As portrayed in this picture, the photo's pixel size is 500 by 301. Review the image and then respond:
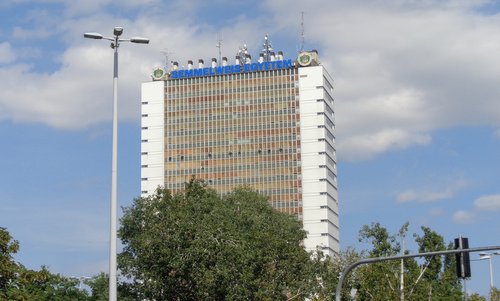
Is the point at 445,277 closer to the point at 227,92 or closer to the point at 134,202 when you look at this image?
the point at 134,202

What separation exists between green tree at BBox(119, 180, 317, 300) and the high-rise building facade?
300ft

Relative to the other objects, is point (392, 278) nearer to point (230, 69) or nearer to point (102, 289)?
point (102, 289)

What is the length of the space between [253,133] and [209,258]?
109m

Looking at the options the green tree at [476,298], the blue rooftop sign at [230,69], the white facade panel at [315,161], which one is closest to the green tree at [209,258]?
the green tree at [476,298]

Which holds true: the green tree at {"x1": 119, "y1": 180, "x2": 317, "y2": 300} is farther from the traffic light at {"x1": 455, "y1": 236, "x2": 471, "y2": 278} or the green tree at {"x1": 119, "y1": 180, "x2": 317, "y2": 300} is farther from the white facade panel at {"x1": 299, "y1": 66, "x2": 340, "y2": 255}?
the white facade panel at {"x1": 299, "y1": 66, "x2": 340, "y2": 255}

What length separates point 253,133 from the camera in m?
174

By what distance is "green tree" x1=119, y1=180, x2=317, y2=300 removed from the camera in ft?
214

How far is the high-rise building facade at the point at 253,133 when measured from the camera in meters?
171

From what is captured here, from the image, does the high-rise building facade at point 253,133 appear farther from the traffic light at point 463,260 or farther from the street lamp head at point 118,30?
the street lamp head at point 118,30

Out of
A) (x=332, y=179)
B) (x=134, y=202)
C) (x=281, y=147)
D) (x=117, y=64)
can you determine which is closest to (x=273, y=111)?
(x=281, y=147)

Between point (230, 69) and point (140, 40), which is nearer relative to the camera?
point (140, 40)

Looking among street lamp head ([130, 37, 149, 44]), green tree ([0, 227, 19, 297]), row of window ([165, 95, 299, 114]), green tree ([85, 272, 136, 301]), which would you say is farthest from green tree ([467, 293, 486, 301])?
row of window ([165, 95, 299, 114])

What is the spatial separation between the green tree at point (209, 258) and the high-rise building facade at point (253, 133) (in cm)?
9145

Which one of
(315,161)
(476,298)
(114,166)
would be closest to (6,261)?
(114,166)
